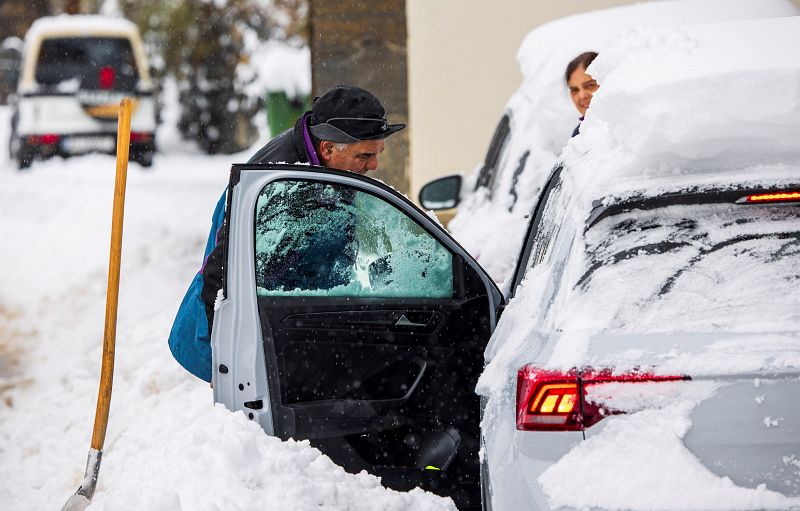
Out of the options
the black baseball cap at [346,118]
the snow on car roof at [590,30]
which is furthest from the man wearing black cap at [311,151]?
the snow on car roof at [590,30]

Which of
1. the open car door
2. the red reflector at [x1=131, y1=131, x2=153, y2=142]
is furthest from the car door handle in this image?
the red reflector at [x1=131, y1=131, x2=153, y2=142]

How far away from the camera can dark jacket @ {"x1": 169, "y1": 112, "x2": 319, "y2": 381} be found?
155 inches

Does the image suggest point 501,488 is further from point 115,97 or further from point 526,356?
point 115,97

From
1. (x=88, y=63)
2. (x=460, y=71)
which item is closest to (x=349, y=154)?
(x=460, y=71)

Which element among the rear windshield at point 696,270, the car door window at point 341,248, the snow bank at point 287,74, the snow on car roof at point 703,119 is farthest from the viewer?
the snow bank at point 287,74

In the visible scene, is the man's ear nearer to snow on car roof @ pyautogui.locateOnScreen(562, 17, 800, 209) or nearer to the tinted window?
snow on car roof @ pyautogui.locateOnScreen(562, 17, 800, 209)

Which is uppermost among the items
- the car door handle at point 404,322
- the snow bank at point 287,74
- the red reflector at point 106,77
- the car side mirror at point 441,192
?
the car door handle at point 404,322

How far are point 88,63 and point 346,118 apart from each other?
44.4ft

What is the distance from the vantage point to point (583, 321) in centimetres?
273

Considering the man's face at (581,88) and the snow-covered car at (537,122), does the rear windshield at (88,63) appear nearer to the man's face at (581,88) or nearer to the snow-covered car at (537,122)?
the snow-covered car at (537,122)

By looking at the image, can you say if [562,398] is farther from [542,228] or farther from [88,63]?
[88,63]

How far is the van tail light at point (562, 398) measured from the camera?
8.66 feet

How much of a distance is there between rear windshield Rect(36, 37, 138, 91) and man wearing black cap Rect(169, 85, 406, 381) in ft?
40.9

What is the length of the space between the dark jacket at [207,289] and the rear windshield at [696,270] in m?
1.56
